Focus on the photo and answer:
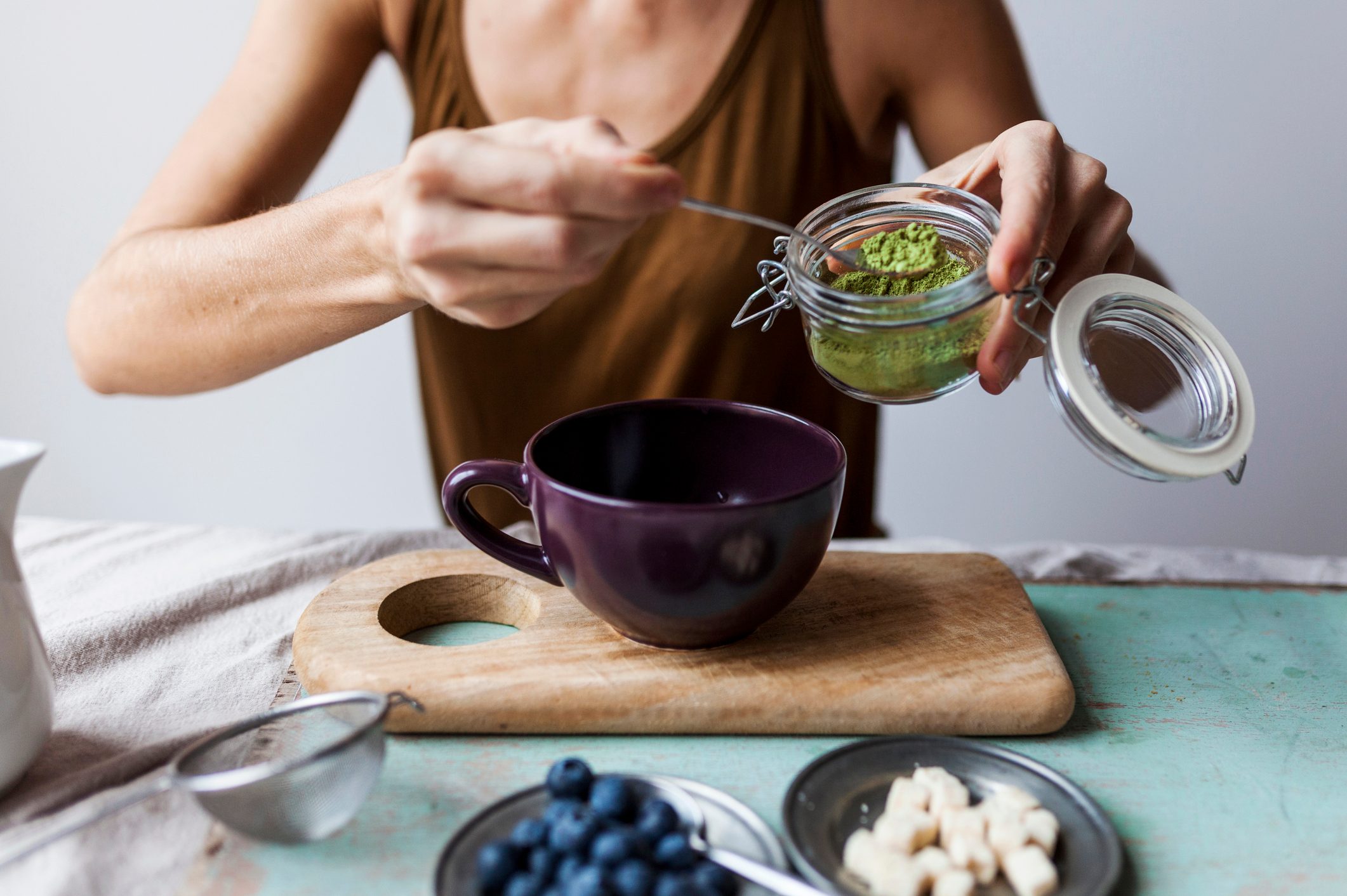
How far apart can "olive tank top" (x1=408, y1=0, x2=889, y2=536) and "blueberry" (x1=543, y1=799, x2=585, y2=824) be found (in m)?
0.73

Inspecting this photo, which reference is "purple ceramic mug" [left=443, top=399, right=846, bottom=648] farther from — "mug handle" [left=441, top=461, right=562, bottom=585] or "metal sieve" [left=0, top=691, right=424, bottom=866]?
"metal sieve" [left=0, top=691, right=424, bottom=866]

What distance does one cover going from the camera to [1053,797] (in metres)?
0.56

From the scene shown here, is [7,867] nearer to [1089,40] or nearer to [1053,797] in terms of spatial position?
[1053,797]

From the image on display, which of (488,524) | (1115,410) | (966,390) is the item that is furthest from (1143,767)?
(966,390)

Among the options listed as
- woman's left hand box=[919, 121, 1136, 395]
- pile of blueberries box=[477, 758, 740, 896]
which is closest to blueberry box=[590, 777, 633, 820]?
pile of blueberries box=[477, 758, 740, 896]

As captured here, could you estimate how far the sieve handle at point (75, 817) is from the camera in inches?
19.3

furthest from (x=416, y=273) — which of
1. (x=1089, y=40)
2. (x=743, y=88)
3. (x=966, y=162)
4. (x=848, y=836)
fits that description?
(x=1089, y=40)

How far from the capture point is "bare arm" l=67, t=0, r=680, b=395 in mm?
576

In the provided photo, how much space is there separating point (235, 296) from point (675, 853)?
2.16 feet

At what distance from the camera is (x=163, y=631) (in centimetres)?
80

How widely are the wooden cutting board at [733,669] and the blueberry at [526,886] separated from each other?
0.50 ft

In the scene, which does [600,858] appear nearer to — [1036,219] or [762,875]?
[762,875]

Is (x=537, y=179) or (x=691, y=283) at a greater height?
(x=537, y=179)

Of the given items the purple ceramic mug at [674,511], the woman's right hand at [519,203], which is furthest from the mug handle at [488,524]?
the woman's right hand at [519,203]
